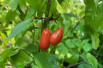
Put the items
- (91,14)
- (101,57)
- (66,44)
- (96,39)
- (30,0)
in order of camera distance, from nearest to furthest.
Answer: (30,0) → (91,14) → (96,39) → (66,44) → (101,57)

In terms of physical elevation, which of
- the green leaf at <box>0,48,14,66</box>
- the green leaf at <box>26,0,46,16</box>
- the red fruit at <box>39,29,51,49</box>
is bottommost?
the green leaf at <box>0,48,14,66</box>

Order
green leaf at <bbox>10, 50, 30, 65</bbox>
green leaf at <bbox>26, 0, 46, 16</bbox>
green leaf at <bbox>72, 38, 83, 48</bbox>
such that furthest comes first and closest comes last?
green leaf at <bbox>72, 38, 83, 48</bbox> < green leaf at <bbox>10, 50, 30, 65</bbox> < green leaf at <bbox>26, 0, 46, 16</bbox>

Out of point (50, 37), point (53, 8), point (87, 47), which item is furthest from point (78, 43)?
point (53, 8)

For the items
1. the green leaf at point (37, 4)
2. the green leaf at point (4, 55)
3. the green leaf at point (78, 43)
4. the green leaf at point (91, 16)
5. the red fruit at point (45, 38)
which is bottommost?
the green leaf at point (78, 43)

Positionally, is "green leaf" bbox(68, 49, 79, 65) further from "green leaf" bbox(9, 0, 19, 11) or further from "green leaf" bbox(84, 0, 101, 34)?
"green leaf" bbox(9, 0, 19, 11)

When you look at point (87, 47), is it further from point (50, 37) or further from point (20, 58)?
point (20, 58)

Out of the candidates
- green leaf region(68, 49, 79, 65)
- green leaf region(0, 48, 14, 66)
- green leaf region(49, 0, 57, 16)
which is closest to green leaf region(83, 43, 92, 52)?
green leaf region(68, 49, 79, 65)

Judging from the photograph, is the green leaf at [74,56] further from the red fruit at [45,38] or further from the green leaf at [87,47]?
the red fruit at [45,38]

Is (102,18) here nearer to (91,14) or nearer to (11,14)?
(91,14)

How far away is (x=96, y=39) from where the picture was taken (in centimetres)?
82

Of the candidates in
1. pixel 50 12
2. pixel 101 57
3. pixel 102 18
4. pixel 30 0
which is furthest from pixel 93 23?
pixel 101 57

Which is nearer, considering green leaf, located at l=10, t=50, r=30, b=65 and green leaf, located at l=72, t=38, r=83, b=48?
green leaf, located at l=10, t=50, r=30, b=65

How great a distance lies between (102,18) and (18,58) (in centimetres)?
44

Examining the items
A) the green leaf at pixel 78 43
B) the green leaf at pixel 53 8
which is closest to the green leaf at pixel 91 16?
the green leaf at pixel 53 8
